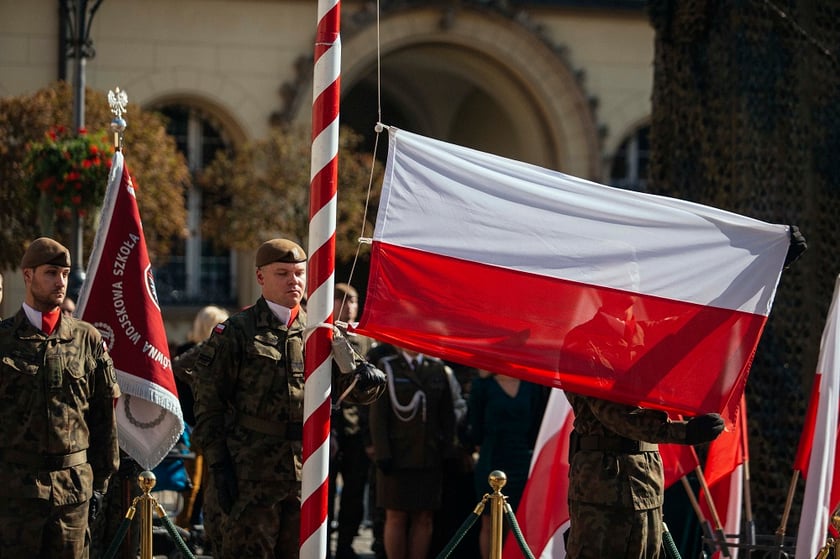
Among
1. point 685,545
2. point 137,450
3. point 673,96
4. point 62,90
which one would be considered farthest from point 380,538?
point 62,90

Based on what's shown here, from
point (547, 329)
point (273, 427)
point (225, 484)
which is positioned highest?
point (547, 329)

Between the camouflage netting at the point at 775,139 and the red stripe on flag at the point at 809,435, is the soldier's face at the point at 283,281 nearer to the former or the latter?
the red stripe on flag at the point at 809,435

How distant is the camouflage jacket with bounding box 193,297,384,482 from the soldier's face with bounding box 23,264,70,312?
70 centimetres

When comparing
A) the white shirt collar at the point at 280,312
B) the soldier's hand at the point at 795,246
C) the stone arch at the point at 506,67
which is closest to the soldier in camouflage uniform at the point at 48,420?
the white shirt collar at the point at 280,312

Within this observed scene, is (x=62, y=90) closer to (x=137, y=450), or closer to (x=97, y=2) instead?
(x=97, y=2)

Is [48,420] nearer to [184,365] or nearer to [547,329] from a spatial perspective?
[547,329]

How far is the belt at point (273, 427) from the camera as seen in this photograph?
6723 mm

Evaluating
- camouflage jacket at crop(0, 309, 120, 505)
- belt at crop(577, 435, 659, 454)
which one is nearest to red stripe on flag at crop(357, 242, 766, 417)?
belt at crop(577, 435, 659, 454)

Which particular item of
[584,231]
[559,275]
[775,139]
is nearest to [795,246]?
[584,231]

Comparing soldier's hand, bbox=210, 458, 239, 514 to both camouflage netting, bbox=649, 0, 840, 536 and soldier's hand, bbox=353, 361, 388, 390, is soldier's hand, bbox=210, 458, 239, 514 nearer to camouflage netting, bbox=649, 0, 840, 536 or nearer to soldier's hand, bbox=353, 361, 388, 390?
soldier's hand, bbox=353, 361, 388, 390

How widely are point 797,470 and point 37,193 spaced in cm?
861

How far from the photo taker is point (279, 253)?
683 cm

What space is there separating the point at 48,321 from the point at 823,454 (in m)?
3.93

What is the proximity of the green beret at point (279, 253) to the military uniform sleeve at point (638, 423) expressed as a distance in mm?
1506
